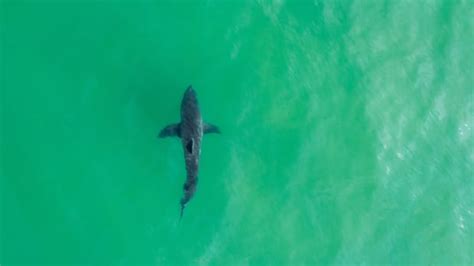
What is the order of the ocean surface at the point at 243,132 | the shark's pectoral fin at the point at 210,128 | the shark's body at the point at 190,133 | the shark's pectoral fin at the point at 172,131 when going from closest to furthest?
1. the shark's body at the point at 190,133
2. the shark's pectoral fin at the point at 172,131
3. the shark's pectoral fin at the point at 210,128
4. the ocean surface at the point at 243,132

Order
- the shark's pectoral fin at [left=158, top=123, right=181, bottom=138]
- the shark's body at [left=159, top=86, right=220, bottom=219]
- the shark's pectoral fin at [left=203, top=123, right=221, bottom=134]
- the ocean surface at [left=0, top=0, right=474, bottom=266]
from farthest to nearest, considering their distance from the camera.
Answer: the ocean surface at [left=0, top=0, right=474, bottom=266] < the shark's pectoral fin at [left=203, top=123, right=221, bottom=134] < the shark's pectoral fin at [left=158, top=123, right=181, bottom=138] < the shark's body at [left=159, top=86, right=220, bottom=219]

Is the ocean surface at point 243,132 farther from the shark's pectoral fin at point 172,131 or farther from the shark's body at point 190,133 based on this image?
the shark's body at point 190,133

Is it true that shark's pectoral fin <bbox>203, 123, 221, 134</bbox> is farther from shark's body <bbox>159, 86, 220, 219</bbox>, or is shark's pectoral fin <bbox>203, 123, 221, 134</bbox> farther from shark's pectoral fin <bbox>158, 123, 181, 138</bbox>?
shark's pectoral fin <bbox>158, 123, 181, 138</bbox>

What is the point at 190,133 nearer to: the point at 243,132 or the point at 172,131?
the point at 172,131

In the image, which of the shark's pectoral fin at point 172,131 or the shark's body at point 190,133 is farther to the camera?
the shark's pectoral fin at point 172,131

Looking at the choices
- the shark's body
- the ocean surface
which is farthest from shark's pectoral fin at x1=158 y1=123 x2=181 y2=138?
the ocean surface

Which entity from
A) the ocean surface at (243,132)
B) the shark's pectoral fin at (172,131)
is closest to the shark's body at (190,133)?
the shark's pectoral fin at (172,131)
